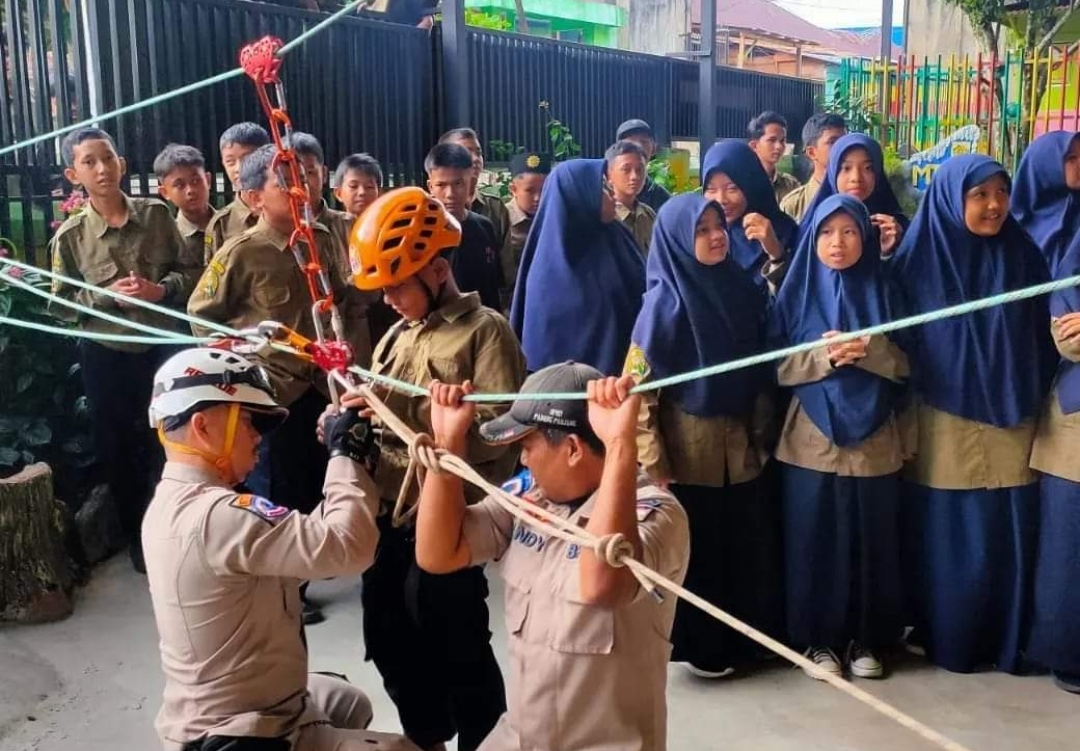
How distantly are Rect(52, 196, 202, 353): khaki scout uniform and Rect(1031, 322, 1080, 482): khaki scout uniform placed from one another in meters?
3.28

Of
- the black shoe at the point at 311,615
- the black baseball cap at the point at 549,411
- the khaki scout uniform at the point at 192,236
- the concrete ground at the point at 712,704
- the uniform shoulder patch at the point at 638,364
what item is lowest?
the concrete ground at the point at 712,704

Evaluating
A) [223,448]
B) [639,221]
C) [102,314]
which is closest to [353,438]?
[223,448]

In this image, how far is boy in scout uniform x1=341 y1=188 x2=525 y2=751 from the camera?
2502 mm

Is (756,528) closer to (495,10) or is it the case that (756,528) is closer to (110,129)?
(110,129)

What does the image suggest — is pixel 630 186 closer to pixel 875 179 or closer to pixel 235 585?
pixel 875 179

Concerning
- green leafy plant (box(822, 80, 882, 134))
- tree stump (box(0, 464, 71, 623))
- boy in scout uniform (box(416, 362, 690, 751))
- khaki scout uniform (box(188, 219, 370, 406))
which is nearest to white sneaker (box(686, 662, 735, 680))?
boy in scout uniform (box(416, 362, 690, 751))

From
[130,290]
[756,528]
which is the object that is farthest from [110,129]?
[756,528]

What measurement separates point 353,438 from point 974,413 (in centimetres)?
205

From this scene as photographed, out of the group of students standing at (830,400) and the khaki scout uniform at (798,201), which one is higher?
the khaki scout uniform at (798,201)

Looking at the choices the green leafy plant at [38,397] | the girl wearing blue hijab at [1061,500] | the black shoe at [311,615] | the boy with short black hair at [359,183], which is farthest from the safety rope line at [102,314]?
the girl wearing blue hijab at [1061,500]

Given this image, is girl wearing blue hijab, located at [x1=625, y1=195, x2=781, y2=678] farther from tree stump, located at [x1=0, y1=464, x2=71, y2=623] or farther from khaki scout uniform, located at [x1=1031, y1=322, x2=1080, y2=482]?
tree stump, located at [x1=0, y1=464, x2=71, y2=623]

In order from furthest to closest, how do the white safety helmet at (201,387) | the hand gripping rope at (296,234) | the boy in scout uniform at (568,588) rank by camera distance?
the hand gripping rope at (296,234)
the white safety helmet at (201,387)
the boy in scout uniform at (568,588)

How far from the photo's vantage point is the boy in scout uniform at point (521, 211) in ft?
16.1

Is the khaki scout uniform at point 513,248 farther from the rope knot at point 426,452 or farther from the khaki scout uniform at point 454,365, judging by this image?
the rope knot at point 426,452
